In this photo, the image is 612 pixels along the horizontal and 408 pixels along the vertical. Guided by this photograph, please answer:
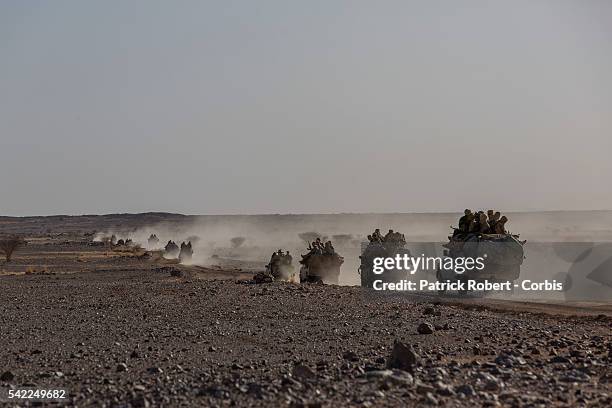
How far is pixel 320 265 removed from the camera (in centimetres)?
3472

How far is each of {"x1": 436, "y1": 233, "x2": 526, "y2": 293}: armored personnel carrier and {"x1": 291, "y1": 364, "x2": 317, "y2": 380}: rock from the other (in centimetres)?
1621

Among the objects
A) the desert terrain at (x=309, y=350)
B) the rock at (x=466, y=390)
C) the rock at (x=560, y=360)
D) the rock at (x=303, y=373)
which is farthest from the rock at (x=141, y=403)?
the rock at (x=560, y=360)

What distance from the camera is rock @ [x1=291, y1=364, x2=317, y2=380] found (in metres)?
10.5

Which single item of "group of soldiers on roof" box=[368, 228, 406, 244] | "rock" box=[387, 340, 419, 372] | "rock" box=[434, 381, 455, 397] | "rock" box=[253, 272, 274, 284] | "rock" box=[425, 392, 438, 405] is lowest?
"rock" box=[425, 392, 438, 405]

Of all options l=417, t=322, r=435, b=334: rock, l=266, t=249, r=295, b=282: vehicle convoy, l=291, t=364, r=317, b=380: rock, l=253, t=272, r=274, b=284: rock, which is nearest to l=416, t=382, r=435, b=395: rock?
l=291, t=364, r=317, b=380: rock

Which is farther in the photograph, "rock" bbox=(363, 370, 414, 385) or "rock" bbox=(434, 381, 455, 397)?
"rock" bbox=(363, 370, 414, 385)

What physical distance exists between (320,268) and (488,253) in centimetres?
996

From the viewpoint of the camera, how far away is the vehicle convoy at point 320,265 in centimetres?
3431

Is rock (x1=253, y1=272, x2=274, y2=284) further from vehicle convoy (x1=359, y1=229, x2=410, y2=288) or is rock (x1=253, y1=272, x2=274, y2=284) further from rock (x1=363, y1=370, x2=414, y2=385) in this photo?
rock (x1=363, y1=370, x2=414, y2=385)

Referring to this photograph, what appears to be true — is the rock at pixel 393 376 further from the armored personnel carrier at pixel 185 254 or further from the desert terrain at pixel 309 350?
the armored personnel carrier at pixel 185 254

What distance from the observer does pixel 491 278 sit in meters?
26.3

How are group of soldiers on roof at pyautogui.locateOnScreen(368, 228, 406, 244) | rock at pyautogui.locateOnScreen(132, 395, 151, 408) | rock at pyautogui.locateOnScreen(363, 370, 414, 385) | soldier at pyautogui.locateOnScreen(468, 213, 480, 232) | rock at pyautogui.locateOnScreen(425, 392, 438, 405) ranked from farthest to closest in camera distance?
group of soldiers on roof at pyautogui.locateOnScreen(368, 228, 406, 244) → soldier at pyautogui.locateOnScreen(468, 213, 480, 232) → rock at pyautogui.locateOnScreen(363, 370, 414, 385) → rock at pyautogui.locateOnScreen(132, 395, 151, 408) → rock at pyautogui.locateOnScreen(425, 392, 438, 405)

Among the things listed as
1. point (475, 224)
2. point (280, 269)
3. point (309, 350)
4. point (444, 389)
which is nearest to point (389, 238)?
point (475, 224)

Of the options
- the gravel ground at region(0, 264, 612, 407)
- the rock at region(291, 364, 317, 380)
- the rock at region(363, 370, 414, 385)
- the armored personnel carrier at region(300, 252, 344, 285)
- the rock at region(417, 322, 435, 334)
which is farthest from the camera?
the armored personnel carrier at region(300, 252, 344, 285)
